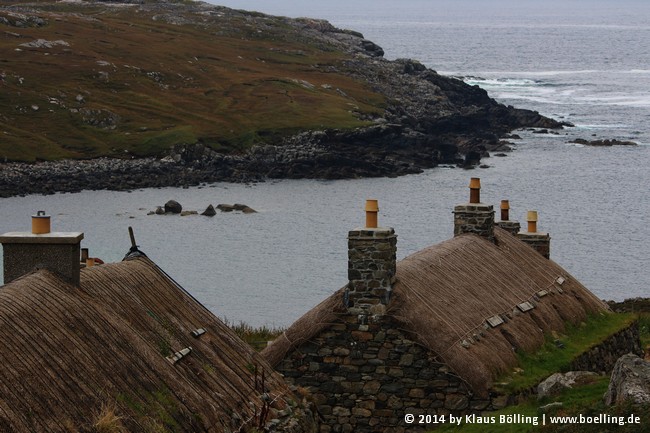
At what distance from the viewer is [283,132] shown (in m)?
139

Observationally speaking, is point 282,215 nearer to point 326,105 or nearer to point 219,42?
point 326,105

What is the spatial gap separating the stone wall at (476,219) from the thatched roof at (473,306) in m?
0.32

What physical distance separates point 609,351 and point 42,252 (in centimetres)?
1490

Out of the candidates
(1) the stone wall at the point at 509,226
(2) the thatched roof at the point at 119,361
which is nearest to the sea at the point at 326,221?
(1) the stone wall at the point at 509,226

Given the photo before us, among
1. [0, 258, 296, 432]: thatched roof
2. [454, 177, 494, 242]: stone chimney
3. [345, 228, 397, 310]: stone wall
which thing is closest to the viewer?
[0, 258, 296, 432]: thatched roof

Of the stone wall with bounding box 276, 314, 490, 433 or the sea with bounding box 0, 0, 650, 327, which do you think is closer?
the stone wall with bounding box 276, 314, 490, 433

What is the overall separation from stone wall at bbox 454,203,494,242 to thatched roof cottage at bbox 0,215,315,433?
905 cm

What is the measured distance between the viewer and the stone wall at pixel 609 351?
27731 mm

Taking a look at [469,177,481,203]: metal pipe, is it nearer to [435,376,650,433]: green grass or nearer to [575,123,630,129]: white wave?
[435,376,650,433]: green grass

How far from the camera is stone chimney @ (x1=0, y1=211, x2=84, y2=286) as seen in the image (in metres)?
18.9

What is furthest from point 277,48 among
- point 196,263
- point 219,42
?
point 196,263

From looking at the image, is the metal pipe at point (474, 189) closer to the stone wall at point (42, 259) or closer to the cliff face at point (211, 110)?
the stone wall at point (42, 259)

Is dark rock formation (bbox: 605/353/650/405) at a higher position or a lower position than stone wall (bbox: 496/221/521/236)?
lower

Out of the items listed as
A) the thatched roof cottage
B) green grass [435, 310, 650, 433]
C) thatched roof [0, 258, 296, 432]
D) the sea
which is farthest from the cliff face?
the thatched roof cottage
